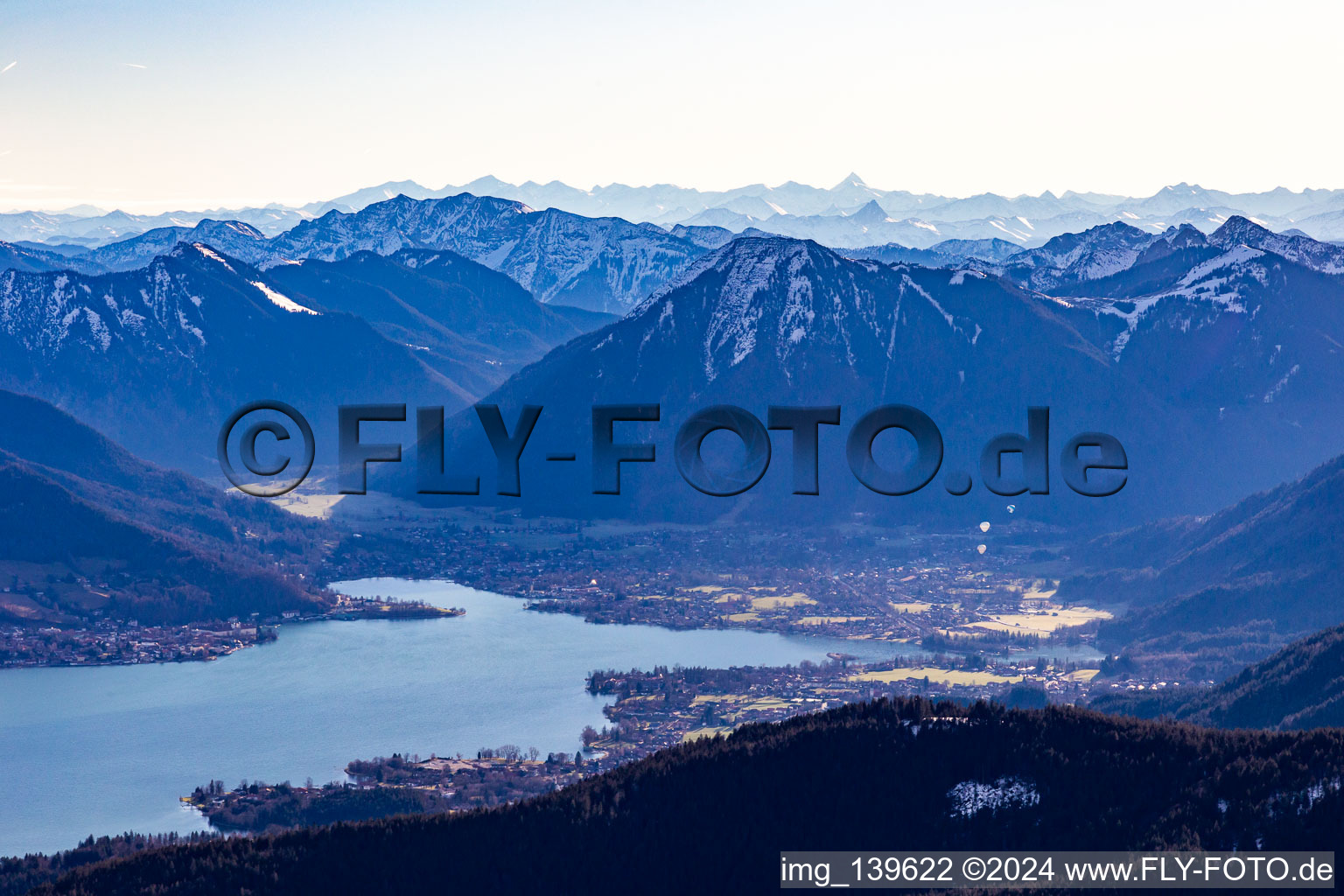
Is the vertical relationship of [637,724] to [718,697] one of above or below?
below

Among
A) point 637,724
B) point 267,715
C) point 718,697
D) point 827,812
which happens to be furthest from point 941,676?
point 827,812

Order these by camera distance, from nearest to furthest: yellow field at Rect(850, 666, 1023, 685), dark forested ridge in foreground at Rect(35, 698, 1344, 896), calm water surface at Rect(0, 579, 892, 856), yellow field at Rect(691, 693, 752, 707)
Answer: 1. dark forested ridge in foreground at Rect(35, 698, 1344, 896)
2. calm water surface at Rect(0, 579, 892, 856)
3. yellow field at Rect(691, 693, 752, 707)
4. yellow field at Rect(850, 666, 1023, 685)

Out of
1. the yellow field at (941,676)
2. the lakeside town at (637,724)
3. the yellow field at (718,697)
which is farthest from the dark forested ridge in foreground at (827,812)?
the yellow field at (941,676)

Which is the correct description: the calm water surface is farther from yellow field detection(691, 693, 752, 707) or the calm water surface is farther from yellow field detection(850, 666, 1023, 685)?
yellow field detection(850, 666, 1023, 685)

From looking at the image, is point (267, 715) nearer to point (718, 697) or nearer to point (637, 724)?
point (637, 724)

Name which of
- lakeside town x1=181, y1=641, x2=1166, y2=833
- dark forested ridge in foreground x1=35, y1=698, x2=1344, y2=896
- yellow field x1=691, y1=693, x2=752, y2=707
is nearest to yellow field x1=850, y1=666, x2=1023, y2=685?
lakeside town x1=181, y1=641, x2=1166, y2=833

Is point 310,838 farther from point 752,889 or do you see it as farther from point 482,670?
point 482,670

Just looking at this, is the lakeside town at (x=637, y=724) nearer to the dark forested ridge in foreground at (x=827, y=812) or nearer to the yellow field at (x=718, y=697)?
the yellow field at (x=718, y=697)
